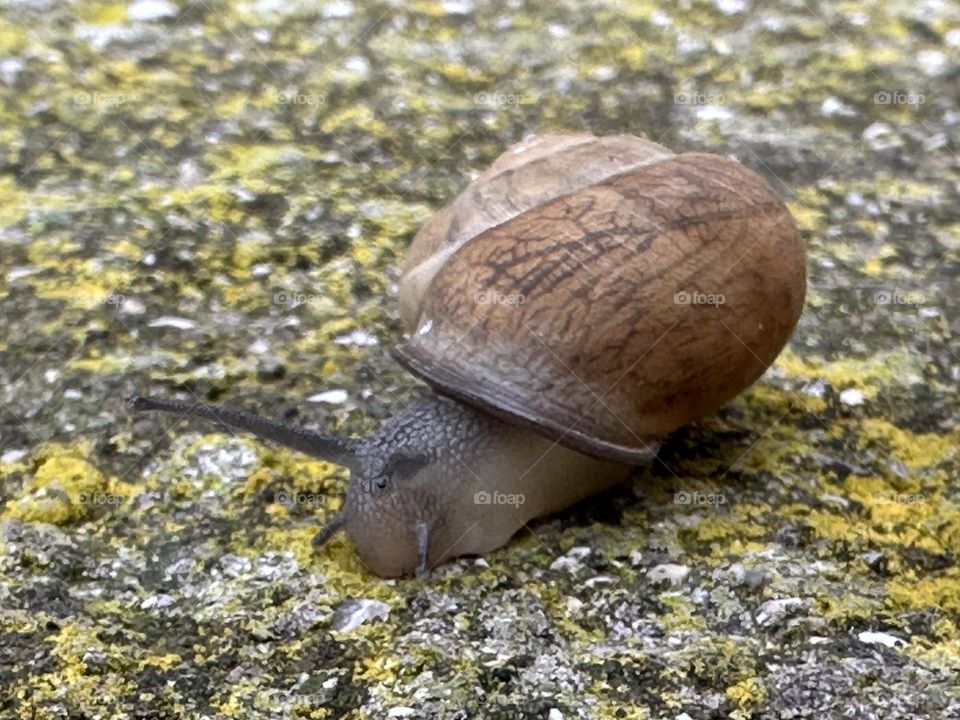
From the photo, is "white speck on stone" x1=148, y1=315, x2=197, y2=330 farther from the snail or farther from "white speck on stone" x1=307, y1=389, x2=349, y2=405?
the snail

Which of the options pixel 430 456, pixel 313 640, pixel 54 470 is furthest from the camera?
pixel 54 470

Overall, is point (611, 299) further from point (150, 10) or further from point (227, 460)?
point (150, 10)

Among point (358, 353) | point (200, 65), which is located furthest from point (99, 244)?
point (200, 65)

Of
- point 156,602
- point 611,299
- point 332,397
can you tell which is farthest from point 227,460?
point 611,299

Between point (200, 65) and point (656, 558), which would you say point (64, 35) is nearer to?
point (200, 65)

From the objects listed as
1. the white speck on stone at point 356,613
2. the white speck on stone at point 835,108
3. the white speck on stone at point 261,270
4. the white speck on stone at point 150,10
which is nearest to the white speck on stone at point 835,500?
the white speck on stone at point 356,613
